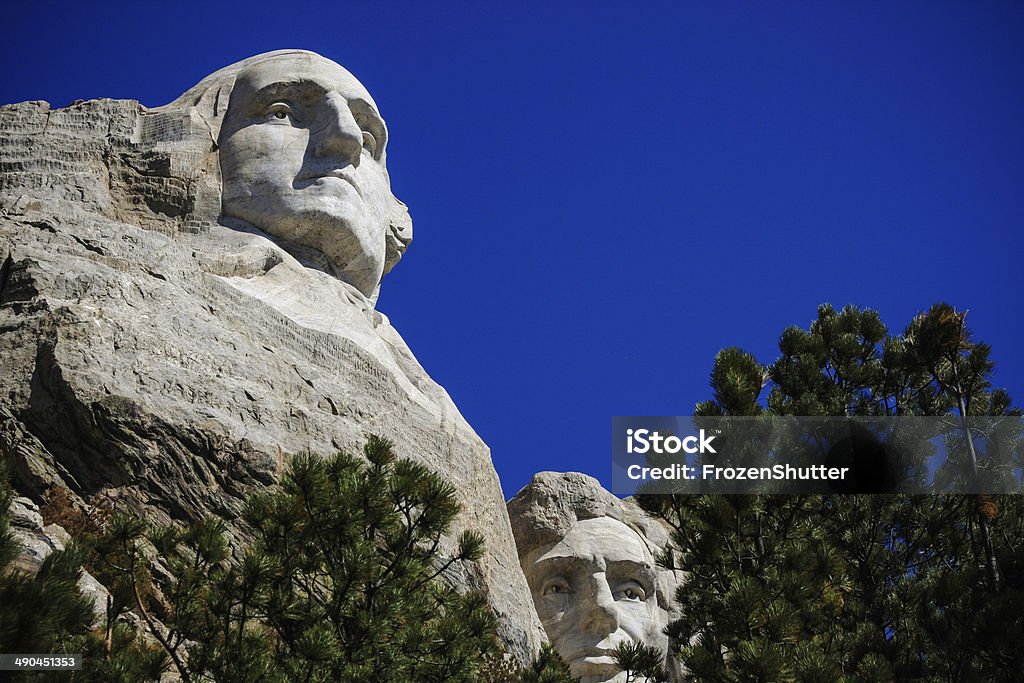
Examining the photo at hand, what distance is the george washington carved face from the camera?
12.2m

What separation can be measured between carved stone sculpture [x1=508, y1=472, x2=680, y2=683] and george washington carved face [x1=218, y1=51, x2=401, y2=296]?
101 inches

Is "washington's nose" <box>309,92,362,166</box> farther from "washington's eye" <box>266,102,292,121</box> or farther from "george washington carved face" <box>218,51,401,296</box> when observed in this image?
"washington's eye" <box>266,102,292,121</box>

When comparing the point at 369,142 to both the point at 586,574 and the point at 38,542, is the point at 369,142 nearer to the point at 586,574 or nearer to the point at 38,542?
the point at 586,574

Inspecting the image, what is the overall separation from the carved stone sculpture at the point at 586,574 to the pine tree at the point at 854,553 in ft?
6.28

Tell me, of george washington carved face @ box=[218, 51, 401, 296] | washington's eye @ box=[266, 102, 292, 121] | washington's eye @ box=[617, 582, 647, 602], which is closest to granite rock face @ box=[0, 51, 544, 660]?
george washington carved face @ box=[218, 51, 401, 296]

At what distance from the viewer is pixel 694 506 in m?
A: 9.78

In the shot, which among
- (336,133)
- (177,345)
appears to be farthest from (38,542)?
(336,133)

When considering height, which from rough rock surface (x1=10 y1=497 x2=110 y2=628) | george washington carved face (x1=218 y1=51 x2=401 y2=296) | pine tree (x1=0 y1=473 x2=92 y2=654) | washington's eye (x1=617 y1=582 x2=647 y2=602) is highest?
george washington carved face (x1=218 y1=51 x2=401 y2=296)

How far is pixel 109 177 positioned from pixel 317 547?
5.60 meters

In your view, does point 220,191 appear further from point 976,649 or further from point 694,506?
point 976,649

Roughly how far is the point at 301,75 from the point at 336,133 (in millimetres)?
720

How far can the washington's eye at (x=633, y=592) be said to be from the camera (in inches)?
536

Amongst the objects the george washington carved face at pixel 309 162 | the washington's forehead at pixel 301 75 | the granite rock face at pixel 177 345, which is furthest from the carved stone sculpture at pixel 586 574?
the washington's forehead at pixel 301 75

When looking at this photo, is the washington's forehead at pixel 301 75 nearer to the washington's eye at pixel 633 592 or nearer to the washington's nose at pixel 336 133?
the washington's nose at pixel 336 133
